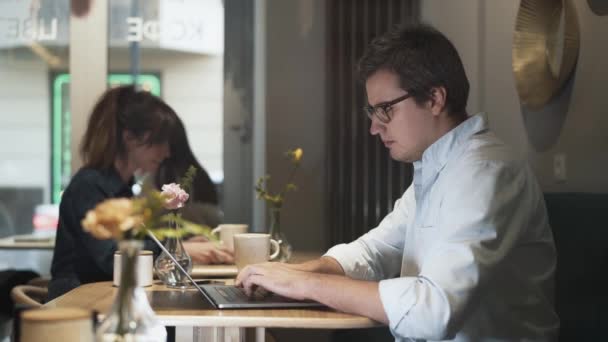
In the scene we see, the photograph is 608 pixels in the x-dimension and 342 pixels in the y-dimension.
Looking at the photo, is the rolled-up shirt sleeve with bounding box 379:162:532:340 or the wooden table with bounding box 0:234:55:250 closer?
the rolled-up shirt sleeve with bounding box 379:162:532:340

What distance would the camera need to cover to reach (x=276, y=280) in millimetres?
1588

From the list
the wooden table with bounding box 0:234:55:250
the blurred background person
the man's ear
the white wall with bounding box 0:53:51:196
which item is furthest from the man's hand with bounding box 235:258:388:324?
the white wall with bounding box 0:53:51:196

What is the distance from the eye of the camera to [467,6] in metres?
3.25

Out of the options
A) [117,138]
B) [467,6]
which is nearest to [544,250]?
[117,138]

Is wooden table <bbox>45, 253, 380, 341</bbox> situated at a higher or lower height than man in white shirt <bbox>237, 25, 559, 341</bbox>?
lower

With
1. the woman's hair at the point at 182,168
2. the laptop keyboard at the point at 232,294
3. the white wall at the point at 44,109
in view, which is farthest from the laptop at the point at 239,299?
the white wall at the point at 44,109

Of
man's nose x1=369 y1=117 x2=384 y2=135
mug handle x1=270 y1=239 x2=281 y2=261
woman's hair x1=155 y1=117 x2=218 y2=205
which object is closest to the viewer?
man's nose x1=369 y1=117 x2=384 y2=135

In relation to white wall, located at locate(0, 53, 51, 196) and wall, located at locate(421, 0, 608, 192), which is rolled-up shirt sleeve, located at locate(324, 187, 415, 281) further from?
white wall, located at locate(0, 53, 51, 196)

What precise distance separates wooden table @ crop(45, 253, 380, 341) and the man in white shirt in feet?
0.13

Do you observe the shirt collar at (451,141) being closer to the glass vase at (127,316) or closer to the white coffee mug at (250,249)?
the white coffee mug at (250,249)

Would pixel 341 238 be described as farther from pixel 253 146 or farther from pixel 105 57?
pixel 105 57

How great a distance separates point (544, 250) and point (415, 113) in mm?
441

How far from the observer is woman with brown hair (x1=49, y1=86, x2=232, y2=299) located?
234 cm

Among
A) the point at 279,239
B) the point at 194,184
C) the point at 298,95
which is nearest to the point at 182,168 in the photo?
the point at 194,184
